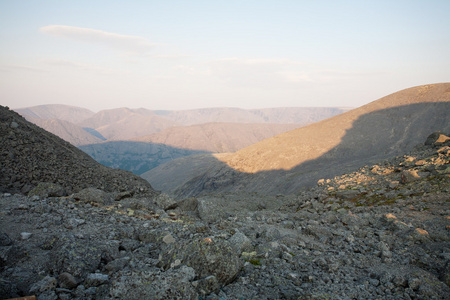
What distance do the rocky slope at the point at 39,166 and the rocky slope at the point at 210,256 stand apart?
9.84m

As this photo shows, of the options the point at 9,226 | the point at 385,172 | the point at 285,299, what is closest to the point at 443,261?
the point at 285,299

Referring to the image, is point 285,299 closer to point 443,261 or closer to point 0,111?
point 443,261

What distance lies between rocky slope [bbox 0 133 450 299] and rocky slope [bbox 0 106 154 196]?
387 inches

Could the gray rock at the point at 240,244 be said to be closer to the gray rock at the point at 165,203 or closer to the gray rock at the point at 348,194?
the gray rock at the point at 165,203

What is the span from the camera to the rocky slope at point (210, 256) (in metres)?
4.19

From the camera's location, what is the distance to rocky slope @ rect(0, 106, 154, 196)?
16.5m

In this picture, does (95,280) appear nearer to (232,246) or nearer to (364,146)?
(232,246)

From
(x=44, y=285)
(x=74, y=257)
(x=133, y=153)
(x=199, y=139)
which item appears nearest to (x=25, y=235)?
(x=74, y=257)

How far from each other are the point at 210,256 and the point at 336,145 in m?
47.2

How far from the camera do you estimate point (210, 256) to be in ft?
15.6

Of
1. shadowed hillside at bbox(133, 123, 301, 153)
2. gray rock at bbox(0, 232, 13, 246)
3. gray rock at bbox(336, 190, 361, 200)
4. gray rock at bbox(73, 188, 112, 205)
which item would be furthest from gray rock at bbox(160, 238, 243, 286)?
shadowed hillside at bbox(133, 123, 301, 153)

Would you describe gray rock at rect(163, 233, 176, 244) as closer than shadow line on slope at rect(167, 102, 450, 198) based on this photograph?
Yes

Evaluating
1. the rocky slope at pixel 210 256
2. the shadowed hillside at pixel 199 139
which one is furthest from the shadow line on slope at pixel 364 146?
the shadowed hillside at pixel 199 139

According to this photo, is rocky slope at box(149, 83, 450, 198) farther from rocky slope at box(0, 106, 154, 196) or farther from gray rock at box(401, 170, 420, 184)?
rocky slope at box(0, 106, 154, 196)
